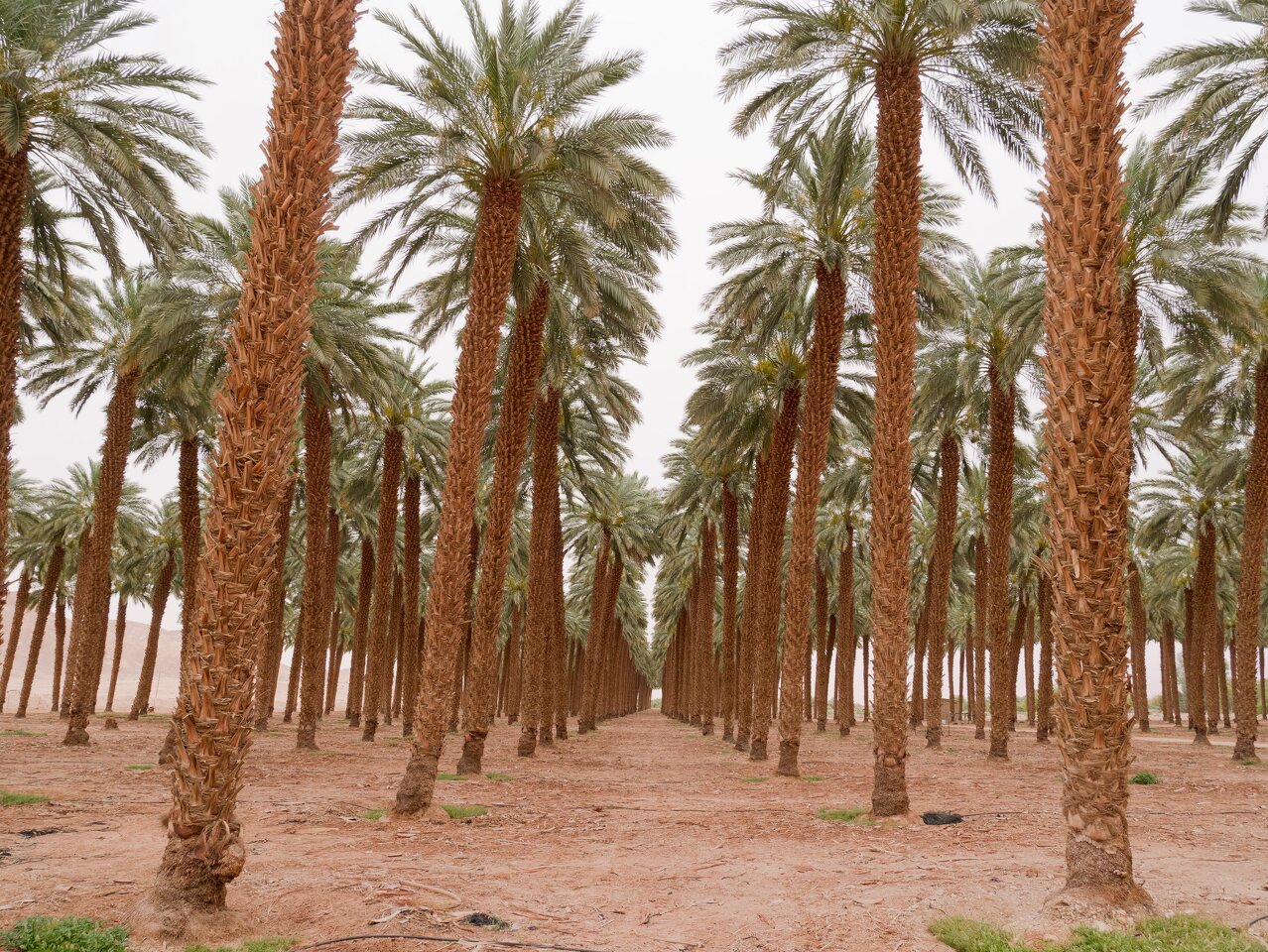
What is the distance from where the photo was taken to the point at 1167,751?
26.9 metres

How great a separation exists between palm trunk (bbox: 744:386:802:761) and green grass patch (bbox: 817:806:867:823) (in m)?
8.17

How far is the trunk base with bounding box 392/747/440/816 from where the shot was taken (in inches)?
478

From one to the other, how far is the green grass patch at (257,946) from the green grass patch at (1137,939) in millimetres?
4709

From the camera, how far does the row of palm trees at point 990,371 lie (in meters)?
7.61

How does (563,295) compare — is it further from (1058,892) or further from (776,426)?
(1058,892)

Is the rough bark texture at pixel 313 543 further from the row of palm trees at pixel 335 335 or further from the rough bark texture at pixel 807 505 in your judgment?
the rough bark texture at pixel 807 505

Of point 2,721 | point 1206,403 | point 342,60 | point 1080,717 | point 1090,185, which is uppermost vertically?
point 1206,403

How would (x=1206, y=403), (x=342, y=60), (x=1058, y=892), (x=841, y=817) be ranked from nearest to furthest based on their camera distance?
(x=1058, y=892) < (x=342, y=60) < (x=841, y=817) < (x=1206, y=403)

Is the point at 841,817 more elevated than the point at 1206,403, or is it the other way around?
the point at 1206,403

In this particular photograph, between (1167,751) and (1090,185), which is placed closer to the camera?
(1090,185)

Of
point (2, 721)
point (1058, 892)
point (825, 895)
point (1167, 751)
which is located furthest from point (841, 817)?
point (2, 721)

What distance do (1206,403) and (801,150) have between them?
16.4 meters

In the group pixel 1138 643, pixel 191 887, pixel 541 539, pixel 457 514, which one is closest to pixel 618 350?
pixel 541 539

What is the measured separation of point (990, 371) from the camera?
82.6ft
